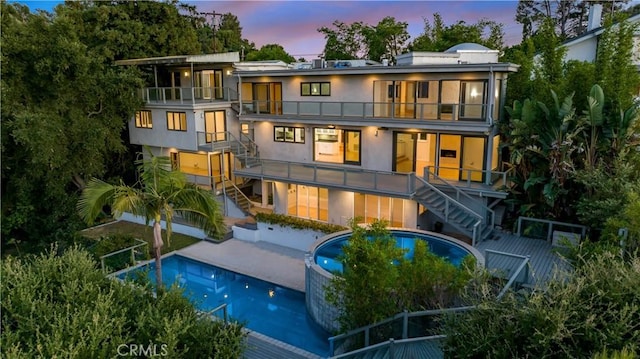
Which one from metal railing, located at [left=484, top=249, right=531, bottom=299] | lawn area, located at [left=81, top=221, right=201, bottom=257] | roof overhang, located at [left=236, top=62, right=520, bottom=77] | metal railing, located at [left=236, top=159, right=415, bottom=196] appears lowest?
lawn area, located at [left=81, top=221, right=201, bottom=257]

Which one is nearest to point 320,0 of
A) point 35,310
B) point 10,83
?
point 10,83

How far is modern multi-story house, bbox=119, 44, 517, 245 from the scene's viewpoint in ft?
66.8

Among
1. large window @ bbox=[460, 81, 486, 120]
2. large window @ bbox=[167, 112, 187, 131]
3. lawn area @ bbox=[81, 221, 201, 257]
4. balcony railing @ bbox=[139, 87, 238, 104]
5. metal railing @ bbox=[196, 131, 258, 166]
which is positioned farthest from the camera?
balcony railing @ bbox=[139, 87, 238, 104]

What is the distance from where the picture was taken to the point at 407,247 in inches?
705

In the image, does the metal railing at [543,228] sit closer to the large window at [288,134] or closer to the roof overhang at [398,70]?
the roof overhang at [398,70]

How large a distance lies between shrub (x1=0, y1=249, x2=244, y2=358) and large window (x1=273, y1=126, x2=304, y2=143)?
16.8 meters

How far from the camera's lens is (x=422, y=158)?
22766 mm

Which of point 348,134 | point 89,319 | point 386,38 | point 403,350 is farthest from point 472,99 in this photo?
point 386,38

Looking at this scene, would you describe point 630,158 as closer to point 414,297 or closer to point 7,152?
point 414,297

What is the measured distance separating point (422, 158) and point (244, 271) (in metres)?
10.6

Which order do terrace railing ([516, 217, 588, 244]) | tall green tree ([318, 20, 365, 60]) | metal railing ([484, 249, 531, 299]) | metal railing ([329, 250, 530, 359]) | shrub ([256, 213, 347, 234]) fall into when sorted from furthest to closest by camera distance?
tall green tree ([318, 20, 365, 60]), shrub ([256, 213, 347, 234]), terrace railing ([516, 217, 588, 244]), metal railing ([484, 249, 531, 299]), metal railing ([329, 250, 530, 359])

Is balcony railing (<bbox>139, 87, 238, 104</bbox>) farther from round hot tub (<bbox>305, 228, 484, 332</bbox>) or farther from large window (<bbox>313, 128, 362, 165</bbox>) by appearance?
round hot tub (<bbox>305, 228, 484, 332</bbox>)

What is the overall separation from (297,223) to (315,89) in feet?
26.6

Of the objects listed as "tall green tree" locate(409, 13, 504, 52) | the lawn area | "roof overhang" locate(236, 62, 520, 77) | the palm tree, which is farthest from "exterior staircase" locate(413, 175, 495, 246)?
"tall green tree" locate(409, 13, 504, 52)
